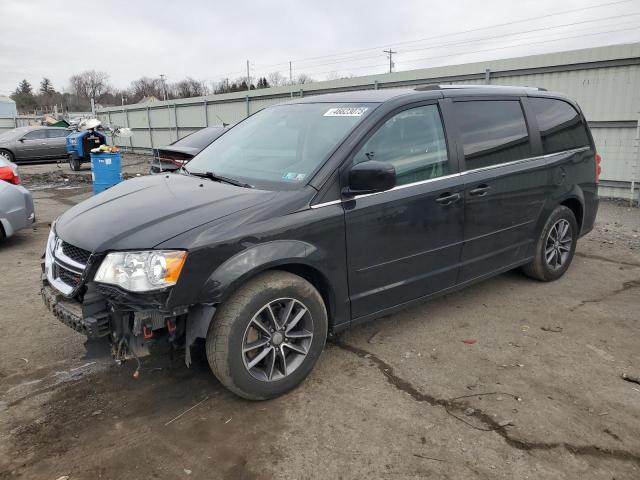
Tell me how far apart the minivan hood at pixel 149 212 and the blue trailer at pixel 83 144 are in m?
14.4

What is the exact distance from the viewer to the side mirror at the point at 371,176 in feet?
9.66

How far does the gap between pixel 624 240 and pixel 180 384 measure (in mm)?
6377

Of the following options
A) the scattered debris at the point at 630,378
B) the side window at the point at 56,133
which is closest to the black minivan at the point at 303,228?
the scattered debris at the point at 630,378

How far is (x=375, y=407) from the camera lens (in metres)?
2.90

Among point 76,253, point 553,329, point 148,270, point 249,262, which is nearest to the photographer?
point 148,270

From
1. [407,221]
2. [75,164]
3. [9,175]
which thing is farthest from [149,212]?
[75,164]

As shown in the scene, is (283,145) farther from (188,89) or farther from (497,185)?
(188,89)

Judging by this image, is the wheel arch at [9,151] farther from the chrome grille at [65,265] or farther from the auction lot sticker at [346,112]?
the auction lot sticker at [346,112]

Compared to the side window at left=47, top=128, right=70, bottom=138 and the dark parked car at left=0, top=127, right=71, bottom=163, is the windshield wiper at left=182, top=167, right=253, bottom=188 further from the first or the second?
the side window at left=47, top=128, right=70, bottom=138

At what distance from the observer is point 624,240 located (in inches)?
265

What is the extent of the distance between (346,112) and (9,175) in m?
5.51

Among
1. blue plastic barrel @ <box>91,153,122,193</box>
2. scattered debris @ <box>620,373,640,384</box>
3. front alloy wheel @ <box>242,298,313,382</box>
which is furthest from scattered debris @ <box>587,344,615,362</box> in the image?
blue plastic barrel @ <box>91,153,122,193</box>

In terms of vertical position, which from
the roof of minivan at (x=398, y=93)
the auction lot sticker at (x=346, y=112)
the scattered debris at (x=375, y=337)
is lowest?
the scattered debris at (x=375, y=337)

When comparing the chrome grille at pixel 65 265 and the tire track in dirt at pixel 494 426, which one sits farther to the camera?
the chrome grille at pixel 65 265
